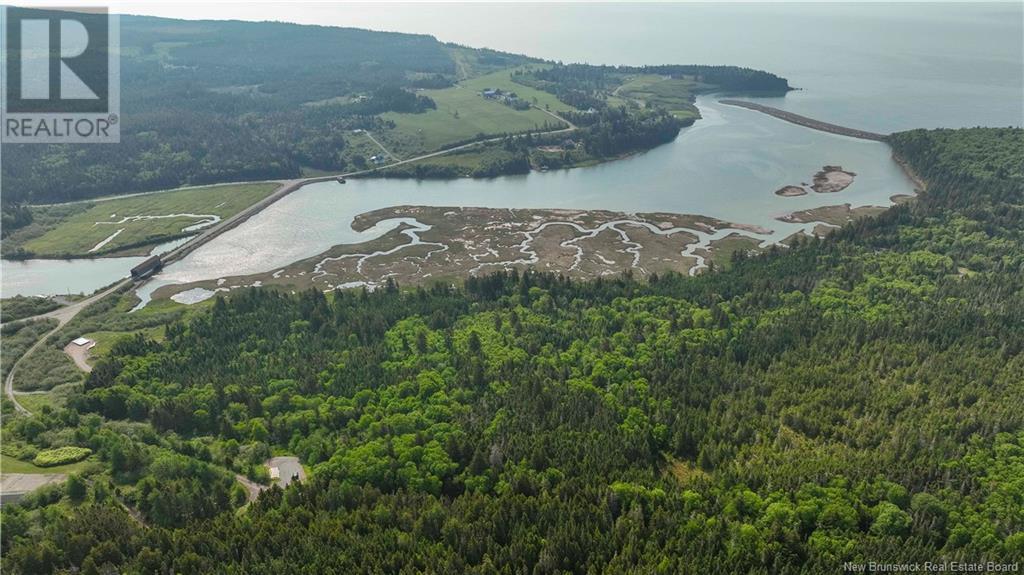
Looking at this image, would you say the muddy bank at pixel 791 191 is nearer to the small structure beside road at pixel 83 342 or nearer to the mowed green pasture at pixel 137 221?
the mowed green pasture at pixel 137 221

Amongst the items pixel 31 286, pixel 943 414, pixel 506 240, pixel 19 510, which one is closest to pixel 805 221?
pixel 506 240

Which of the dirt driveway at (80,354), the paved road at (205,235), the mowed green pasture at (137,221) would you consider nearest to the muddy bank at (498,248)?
the paved road at (205,235)

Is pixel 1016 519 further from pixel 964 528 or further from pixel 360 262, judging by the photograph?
pixel 360 262

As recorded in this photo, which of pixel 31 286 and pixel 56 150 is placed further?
pixel 56 150

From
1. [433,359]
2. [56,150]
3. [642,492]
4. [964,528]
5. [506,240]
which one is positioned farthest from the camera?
[56,150]

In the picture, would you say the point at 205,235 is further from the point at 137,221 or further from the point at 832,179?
the point at 832,179

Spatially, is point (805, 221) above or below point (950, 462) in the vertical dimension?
above
